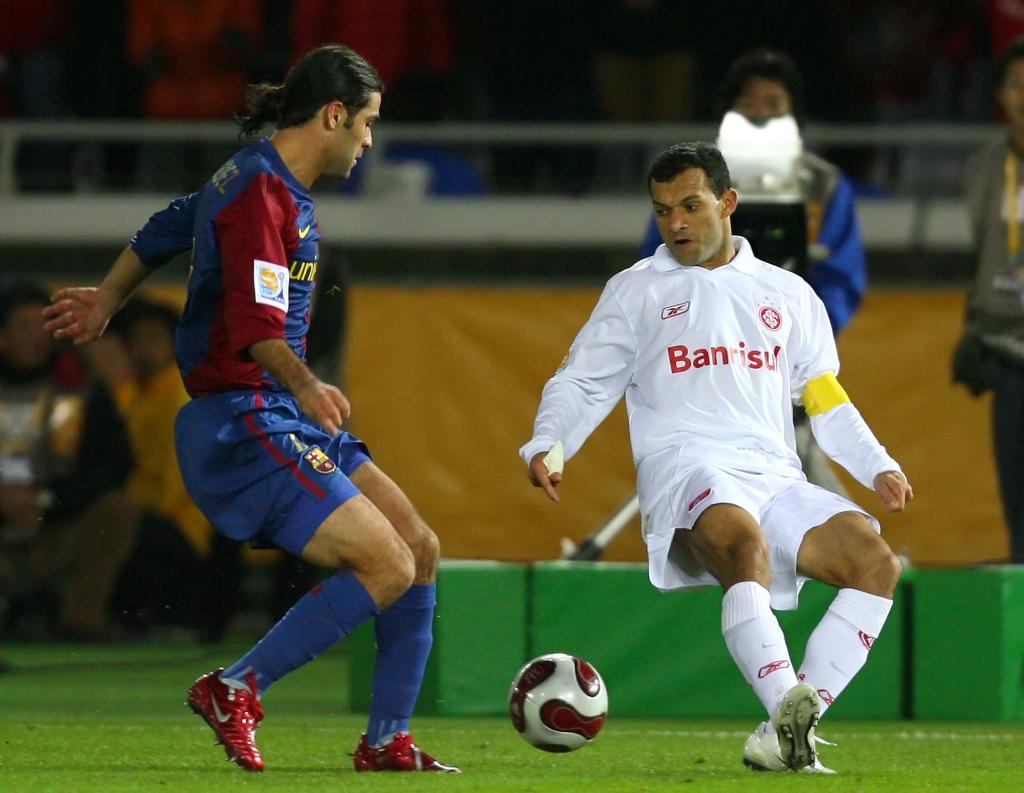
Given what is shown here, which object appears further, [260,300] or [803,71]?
[803,71]

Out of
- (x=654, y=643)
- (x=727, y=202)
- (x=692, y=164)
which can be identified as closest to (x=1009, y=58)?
(x=654, y=643)

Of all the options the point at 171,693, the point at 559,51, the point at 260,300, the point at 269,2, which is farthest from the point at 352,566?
the point at 269,2

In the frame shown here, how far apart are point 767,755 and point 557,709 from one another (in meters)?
0.63

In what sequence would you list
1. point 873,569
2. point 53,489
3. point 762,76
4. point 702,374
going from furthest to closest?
point 53,489 → point 762,76 → point 702,374 → point 873,569

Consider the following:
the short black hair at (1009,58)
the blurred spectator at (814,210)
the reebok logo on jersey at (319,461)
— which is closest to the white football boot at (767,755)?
the reebok logo on jersey at (319,461)

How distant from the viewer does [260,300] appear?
16.9 feet

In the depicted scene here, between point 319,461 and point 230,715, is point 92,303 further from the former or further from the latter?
point 230,715

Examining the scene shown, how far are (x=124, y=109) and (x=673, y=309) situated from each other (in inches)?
339

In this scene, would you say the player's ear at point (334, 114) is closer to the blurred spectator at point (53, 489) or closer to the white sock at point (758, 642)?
the white sock at point (758, 642)

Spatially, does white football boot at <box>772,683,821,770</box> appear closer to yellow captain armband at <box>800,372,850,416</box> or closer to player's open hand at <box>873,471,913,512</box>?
player's open hand at <box>873,471,913,512</box>

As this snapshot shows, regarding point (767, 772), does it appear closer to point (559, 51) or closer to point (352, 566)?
point (352, 566)

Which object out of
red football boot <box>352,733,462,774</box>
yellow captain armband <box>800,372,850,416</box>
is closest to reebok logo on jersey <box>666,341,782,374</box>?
yellow captain armband <box>800,372,850,416</box>

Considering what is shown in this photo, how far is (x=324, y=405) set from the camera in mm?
4906

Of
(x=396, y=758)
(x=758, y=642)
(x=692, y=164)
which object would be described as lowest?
(x=396, y=758)
